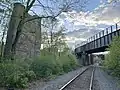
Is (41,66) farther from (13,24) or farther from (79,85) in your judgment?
(79,85)

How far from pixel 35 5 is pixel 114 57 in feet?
46.4

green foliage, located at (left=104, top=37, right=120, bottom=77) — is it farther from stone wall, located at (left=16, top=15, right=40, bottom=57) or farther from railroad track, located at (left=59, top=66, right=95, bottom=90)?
stone wall, located at (left=16, top=15, right=40, bottom=57)

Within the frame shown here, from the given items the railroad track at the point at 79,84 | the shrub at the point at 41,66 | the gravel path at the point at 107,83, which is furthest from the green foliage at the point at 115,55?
the shrub at the point at 41,66

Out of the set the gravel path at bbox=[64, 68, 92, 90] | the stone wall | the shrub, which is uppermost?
the stone wall

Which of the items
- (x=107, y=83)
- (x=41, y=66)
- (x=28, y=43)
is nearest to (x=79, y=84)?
(x=107, y=83)

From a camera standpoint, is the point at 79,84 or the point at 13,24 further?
the point at 13,24

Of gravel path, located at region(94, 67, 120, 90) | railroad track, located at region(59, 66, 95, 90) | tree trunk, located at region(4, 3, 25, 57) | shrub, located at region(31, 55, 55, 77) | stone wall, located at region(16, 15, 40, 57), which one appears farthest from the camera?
stone wall, located at region(16, 15, 40, 57)

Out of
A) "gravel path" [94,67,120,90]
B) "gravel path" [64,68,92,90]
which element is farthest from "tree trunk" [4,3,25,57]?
"gravel path" [94,67,120,90]

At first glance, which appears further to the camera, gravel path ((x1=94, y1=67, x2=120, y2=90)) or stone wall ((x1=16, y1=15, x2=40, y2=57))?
stone wall ((x1=16, y1=15, x2=40, y2=57))

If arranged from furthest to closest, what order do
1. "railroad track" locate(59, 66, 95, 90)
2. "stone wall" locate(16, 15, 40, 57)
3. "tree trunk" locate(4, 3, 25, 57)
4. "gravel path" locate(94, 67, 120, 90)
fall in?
1. "stone wall" locate(16, 15, 40, 57)
2. "tree trunk" locate(4, 3, 25, 57)
3. "gravel path" locate(94, 67, 120, 90)
4. "railroad track" locate(59, 66, 95, 90)

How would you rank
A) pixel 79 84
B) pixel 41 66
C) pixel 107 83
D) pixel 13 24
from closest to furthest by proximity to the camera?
pixel 79 84 → pixel 13 24 → pixel 107 83 → pixel 41 66

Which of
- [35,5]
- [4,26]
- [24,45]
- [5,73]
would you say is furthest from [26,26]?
[5,73]

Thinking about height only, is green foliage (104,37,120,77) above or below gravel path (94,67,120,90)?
above

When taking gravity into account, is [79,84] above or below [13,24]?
below
